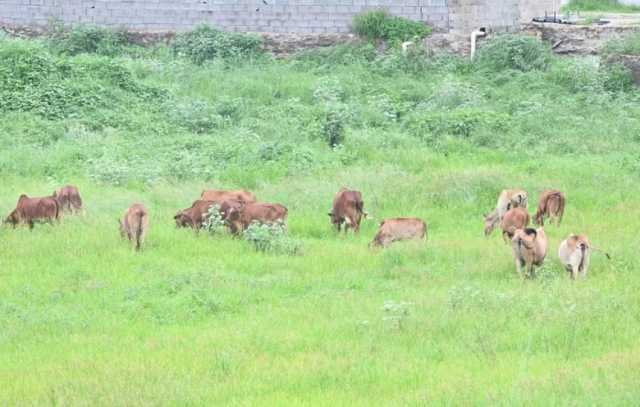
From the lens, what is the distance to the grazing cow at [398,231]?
53.8 ft

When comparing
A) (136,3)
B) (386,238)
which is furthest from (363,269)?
(136,3)

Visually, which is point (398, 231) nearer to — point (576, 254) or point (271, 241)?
point (271, 241)

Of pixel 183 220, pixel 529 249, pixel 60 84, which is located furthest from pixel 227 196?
pixel 60 84

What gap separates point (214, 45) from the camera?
30953 mm

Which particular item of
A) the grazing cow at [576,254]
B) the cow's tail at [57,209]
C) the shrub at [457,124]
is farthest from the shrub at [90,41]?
the grazing cow at [576,254]

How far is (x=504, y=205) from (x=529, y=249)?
311 centimetres

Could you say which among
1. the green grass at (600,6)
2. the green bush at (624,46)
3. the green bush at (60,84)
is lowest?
the green bush at (60,84)

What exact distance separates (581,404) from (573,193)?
32.5 ft

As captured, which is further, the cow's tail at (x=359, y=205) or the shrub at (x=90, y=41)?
the shrub at (x=90, y=41)

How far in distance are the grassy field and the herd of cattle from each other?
0.96ft

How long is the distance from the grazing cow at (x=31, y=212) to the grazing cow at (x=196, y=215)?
5.62 feet

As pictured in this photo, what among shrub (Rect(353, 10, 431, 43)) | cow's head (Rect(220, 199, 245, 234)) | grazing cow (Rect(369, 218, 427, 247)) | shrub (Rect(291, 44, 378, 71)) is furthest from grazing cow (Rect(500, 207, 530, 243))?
shrub (Rect(353, 10, 431, 43))

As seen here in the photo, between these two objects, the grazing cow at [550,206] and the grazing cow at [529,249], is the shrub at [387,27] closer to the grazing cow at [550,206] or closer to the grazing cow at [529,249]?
the grazing cow at [550,206]

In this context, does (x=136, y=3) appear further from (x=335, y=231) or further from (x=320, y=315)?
(x=320, y=315)
